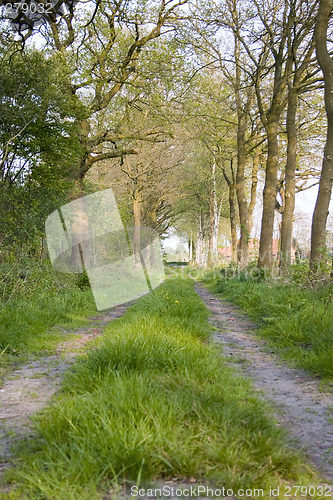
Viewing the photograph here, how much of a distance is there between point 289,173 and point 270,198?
1178mm

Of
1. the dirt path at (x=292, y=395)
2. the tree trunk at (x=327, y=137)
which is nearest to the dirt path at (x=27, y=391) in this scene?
the dirt path at (x=292, y=395)

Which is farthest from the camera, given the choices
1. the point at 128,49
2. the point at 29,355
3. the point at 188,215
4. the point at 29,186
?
the point at 188,215

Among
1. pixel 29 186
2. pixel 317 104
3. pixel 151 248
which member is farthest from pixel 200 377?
pixel 151 248

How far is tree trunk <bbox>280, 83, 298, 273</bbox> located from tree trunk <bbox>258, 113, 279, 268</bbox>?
0.53 m

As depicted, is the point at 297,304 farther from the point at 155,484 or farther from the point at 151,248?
the point at 151,248

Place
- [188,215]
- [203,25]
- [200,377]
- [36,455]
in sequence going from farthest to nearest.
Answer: [188,215] → [203,25] → [200,377] → [36,455]

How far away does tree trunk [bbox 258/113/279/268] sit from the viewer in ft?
49.5

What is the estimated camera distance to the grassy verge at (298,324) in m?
5.12

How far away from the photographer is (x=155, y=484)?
2.25 m

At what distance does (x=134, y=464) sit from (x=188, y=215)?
45467 millimetres

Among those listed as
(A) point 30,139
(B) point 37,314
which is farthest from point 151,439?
(A) point 30,139

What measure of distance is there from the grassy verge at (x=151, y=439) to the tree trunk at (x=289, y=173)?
9.23m

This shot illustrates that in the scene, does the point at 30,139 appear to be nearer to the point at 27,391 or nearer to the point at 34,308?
the point at 34,308

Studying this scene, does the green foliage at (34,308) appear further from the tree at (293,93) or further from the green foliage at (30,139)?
the tree at (293,93)
